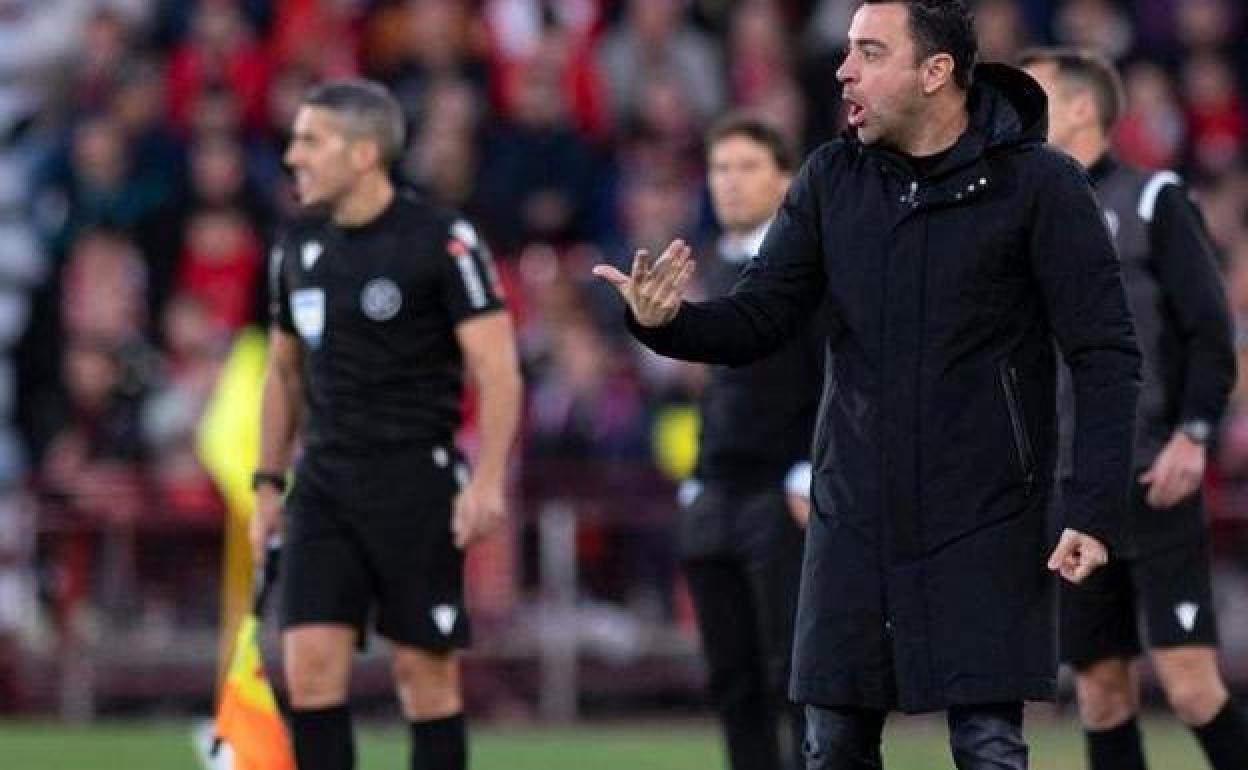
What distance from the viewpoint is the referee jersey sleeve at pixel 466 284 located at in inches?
405

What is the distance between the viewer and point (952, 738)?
24.6 ft

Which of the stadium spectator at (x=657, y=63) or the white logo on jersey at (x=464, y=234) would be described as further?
the stadium spectator at (x=657, y=63)

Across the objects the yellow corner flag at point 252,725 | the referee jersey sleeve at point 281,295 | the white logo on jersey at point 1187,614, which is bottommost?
the yellow corner flag at point 252,725

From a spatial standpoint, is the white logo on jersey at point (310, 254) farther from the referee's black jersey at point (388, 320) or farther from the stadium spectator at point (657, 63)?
the stadium spectator at point (657, 63)

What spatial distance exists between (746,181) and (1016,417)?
11.6ft

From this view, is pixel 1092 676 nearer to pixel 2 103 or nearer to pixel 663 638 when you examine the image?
pixel 663 638

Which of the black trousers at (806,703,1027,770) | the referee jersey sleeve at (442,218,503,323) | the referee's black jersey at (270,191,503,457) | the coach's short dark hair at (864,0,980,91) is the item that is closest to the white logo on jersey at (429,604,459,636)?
the referee's black jersey at (270,191,503,457)

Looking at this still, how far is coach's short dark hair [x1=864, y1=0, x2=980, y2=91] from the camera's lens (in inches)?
297

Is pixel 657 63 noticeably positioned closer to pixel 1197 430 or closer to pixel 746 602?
pixel 746 602

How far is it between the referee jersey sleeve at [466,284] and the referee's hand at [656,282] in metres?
2.99

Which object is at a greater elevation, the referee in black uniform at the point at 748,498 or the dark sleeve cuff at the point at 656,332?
the dark sleeve cuff at the point at 656,332

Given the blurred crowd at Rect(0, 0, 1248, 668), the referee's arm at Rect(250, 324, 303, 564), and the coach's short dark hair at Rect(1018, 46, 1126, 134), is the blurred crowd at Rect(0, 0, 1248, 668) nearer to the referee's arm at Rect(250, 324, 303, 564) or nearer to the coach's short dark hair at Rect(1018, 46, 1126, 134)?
the referee's arm at Rect(250, 324, 303, 564)

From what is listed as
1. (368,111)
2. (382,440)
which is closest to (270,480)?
(382,440)

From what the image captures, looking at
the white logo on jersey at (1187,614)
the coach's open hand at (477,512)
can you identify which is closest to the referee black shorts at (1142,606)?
the white logo on jersey at (1187,614)
